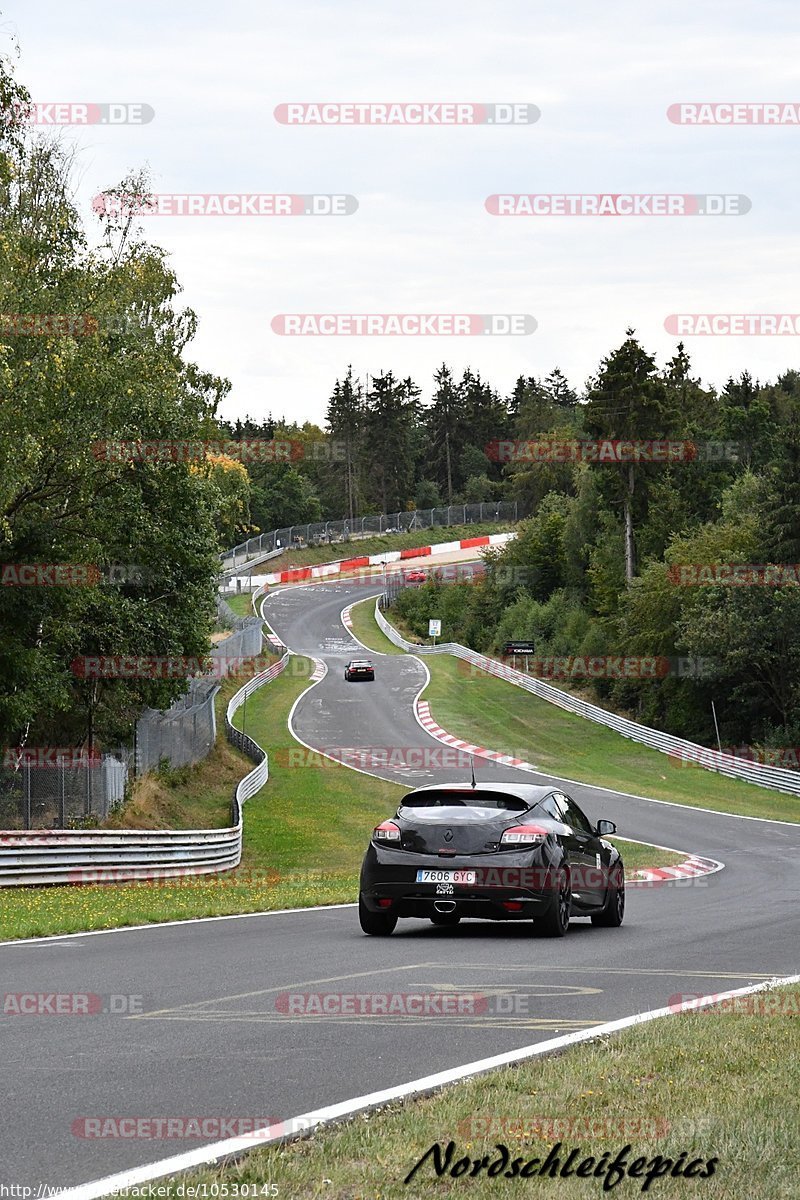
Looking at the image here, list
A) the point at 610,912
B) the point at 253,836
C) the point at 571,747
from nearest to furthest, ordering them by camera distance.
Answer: the point at 610,912 < the point at 253,836 < the point at 571,747

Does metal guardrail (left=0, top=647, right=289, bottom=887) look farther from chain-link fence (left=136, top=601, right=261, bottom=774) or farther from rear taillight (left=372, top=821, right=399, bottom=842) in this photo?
rear taillight (left=372, top=821, right=399, bottom=842)

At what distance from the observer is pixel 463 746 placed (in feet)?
173

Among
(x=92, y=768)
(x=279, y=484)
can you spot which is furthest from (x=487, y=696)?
(x=279, y=484)

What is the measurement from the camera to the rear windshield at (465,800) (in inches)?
539

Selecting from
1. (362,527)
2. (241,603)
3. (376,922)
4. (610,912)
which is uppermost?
(362,527)

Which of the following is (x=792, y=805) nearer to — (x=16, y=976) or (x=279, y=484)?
(x=16, y=976)

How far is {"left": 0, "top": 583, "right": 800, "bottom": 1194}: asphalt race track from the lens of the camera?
6.25 meters

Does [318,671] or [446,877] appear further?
[318,671]

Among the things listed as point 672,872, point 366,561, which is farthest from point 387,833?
point 366,561

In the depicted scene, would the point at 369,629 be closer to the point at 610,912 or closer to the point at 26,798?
the point at 26,798

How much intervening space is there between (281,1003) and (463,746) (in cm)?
4386

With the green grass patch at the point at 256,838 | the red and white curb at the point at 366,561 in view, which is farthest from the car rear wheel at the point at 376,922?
the red and white curb at the point at 366,561

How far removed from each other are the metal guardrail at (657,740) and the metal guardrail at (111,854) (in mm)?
24607

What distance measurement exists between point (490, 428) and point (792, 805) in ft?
413
